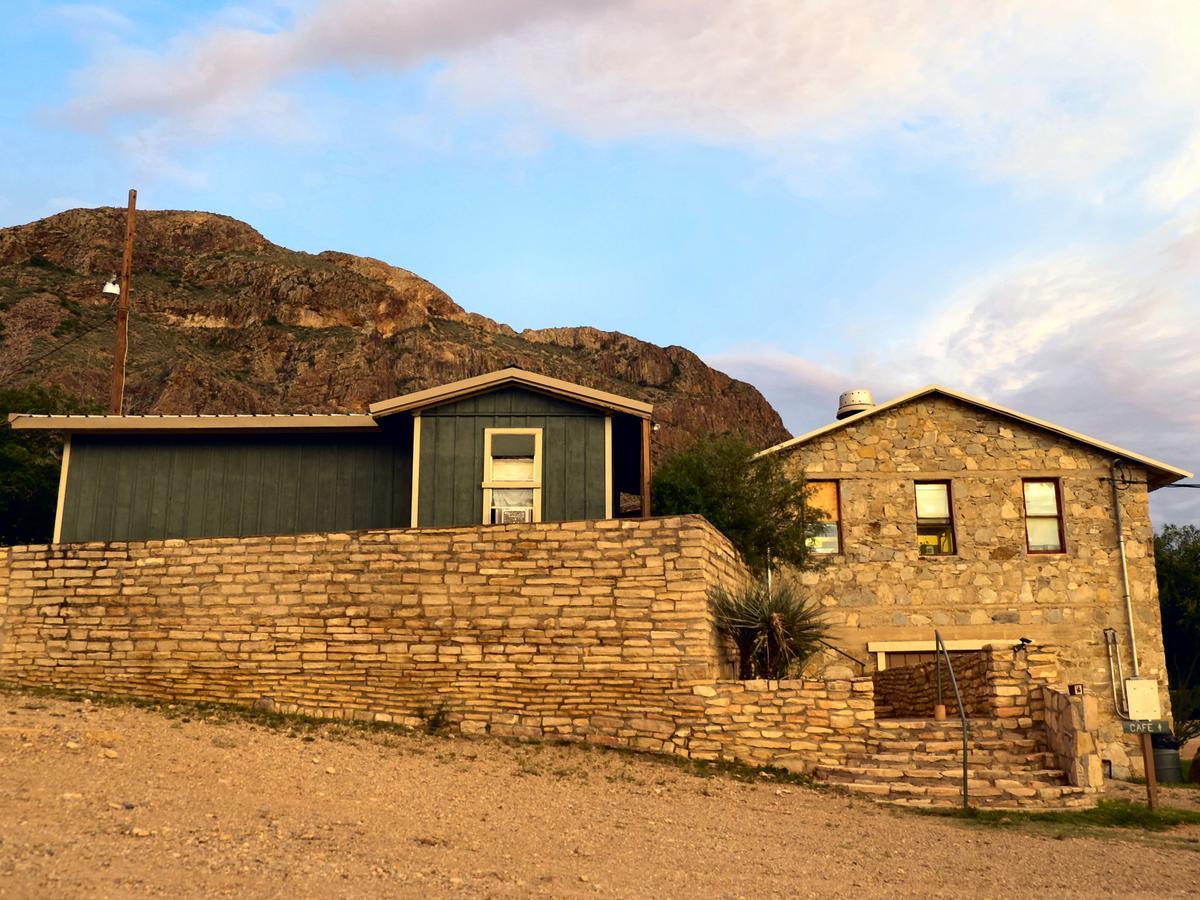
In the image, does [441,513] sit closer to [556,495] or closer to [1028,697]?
[556,495]

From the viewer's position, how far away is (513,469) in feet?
53.0

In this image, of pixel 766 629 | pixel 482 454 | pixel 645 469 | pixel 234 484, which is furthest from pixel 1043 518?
pixel 234 484

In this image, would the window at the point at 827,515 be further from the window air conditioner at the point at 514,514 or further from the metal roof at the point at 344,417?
the window air conditioner at the point at 514,514

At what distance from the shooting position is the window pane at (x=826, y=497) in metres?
20.1

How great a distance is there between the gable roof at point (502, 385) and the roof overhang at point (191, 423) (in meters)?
1.05

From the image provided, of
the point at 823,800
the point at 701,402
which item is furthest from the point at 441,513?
the point at 701,402

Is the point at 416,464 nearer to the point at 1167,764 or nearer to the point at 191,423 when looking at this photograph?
the point at 191,423

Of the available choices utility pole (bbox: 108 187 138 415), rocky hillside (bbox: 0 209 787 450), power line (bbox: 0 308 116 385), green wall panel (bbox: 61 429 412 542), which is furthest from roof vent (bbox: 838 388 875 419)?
power line (bbox: 0 308 116 385)

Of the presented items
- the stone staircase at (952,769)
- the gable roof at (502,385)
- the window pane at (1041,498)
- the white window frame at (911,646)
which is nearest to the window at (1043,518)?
the window pane at (1041,498)

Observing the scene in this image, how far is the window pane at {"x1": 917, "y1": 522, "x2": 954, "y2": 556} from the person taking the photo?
19938 millimetres

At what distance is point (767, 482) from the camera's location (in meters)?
18.9

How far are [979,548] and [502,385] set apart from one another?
9986mm

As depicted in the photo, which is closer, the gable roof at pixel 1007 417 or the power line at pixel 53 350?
the gable roof at pixel 1007 417

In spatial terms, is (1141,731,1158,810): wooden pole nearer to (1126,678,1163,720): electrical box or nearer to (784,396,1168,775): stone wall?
(784,396,1168,775): stone wall
